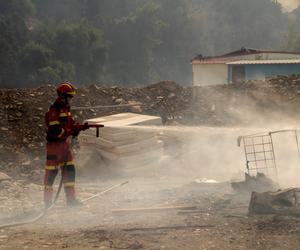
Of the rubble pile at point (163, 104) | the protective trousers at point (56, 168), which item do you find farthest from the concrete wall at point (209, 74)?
the protective trousers at point (56, 168)

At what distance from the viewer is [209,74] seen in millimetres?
31438

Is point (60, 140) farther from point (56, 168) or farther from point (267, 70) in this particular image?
point (267, 70)

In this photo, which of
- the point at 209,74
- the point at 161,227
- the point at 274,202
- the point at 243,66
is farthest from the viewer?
the point at 209,74

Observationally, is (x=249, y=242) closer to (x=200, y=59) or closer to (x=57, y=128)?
(x=57, y=128)

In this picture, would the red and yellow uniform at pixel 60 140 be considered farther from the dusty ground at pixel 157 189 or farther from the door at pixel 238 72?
the door at pixel 238 72

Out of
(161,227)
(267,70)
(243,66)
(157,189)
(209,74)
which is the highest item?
(209,74)

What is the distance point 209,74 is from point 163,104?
1814 centimetres

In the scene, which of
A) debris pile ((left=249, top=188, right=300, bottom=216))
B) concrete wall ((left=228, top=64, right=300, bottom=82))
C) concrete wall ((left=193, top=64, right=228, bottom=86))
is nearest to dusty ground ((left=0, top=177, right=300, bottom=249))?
debris pile ((left=249, top=188, right=300, bottom=216))

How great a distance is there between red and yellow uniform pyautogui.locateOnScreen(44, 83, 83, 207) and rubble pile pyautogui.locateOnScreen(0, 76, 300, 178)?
3.47 m

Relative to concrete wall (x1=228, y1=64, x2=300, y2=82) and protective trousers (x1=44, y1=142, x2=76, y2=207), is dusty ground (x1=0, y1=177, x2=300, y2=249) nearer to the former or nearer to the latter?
protective trousers (x1=44, y1=142, x2=76, y2=207)

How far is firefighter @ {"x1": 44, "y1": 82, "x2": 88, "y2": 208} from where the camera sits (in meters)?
7.16

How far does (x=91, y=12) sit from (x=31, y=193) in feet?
157

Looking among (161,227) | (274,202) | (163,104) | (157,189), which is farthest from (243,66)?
(161,227)

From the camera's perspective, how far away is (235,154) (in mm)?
10227
